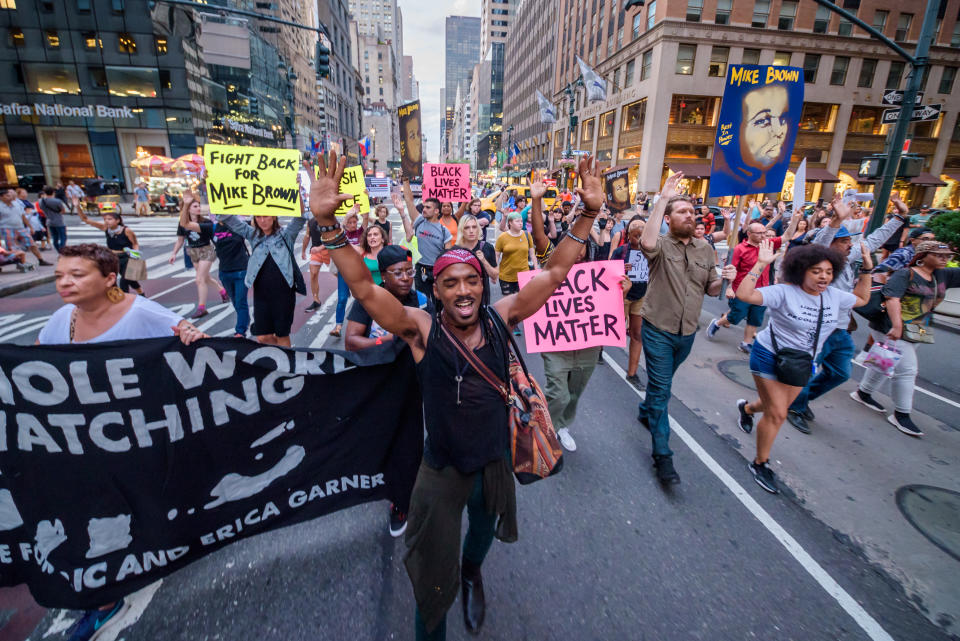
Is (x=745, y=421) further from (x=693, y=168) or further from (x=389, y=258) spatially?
(x=693, y=168)

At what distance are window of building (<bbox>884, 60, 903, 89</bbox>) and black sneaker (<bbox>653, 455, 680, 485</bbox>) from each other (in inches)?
1932

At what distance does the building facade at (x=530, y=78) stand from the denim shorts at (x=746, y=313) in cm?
5957

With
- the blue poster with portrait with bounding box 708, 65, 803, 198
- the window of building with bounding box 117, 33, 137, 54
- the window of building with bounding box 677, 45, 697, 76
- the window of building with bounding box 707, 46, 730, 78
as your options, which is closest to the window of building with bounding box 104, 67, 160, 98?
the window of building with bounding box 117, 33, 137, 54

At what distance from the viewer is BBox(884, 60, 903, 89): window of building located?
3616 centimetres

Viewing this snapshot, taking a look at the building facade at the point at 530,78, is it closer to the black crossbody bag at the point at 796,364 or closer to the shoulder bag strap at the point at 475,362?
the black crossbody bag at the point at 796,364

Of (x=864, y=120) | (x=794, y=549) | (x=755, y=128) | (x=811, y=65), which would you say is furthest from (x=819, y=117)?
(x=794, y=549)

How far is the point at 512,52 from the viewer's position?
312 ft

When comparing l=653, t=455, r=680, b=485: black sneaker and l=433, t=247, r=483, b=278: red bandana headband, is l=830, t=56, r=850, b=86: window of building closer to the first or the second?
l=653, t=455, r=680, b=485: black sneaker

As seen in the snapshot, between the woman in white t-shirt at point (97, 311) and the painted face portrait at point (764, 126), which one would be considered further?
the painted face portrait at point (764, 126)

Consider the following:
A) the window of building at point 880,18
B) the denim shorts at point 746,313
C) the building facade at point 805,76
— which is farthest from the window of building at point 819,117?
the denim shorts at point 746,313

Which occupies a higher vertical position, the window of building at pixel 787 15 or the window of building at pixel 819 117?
the window of building at pixel 787 15

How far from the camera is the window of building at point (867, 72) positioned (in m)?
35.7

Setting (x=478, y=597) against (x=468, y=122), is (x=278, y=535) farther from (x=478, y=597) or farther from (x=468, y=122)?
(x=468, y=122)

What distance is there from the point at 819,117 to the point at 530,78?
52.3 metres
